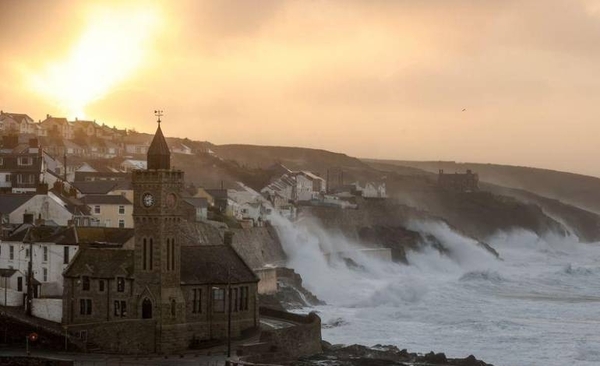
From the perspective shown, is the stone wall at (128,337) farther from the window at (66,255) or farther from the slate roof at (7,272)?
the slate roof at (7,272)

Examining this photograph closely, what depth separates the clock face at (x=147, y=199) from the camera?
149 ft

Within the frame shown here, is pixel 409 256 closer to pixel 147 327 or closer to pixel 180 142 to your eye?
pixel 180 142

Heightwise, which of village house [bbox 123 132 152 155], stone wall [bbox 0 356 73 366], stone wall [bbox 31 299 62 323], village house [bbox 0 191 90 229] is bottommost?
stone wall [bbox 0 356 73 366]

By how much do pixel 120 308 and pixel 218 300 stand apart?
397 centimetres

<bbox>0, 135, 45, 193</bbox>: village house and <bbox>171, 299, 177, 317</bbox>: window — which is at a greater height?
<bbox>0, 135, 45, 193</bbox>: village house

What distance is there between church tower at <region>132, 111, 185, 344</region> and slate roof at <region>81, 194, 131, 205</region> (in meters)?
24.1

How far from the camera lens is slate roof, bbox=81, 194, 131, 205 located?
69375 mm

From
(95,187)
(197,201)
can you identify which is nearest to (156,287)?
(95,187)

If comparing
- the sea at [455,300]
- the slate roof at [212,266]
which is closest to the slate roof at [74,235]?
the slate roof at [212,266]

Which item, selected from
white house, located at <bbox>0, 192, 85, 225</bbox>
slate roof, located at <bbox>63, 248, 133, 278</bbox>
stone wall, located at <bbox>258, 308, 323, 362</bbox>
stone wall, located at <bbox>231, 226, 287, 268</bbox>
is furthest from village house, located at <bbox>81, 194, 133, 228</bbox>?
stone wall, located at <bbox>258, 308, 323, 362</bbox>

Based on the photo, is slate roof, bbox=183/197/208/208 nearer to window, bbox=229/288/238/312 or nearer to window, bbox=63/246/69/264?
window, bbox=63/246/69/264

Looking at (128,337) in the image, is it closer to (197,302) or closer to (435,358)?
(197,302)

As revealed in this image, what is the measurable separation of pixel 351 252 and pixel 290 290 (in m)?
30.1

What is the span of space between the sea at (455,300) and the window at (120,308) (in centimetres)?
1140
